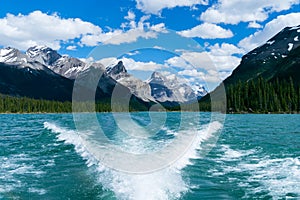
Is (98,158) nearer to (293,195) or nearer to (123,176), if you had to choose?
(123,176)

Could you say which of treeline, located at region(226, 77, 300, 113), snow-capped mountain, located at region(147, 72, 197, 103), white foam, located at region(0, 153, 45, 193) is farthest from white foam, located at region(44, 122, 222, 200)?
treeline, located at region(226, 77, 300, 113)

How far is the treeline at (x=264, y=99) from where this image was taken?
375 feet

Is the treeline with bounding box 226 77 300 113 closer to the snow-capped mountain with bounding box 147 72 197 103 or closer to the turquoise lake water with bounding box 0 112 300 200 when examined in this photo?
the snow-capped mountain with bounding box 147 72 197 103

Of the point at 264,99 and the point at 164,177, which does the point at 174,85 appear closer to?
the point at 164,177

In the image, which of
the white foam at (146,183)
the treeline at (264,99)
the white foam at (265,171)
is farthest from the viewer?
the treeline at (264,99)

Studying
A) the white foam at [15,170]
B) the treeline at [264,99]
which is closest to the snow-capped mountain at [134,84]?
the white foam at [15,170]

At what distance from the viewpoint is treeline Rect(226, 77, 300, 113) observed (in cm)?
11438

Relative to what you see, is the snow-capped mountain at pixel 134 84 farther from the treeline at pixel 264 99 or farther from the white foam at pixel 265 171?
the treeline at pixel 264 99

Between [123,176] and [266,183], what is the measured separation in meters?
6.65

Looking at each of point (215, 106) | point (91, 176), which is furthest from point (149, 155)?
point (215, 106)

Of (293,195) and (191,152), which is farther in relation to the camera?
(191,152)

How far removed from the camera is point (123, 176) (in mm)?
14938

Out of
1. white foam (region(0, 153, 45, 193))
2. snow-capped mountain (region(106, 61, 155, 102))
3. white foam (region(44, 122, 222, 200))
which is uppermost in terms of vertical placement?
snow-capped mountain (region(106, 61, 155, 102))

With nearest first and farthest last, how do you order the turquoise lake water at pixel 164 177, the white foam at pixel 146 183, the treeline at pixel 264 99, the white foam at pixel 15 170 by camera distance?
the white foam at pixel 146 183 → the turquoise lake water at pixel 164 177 → the white foam at pixel 15 170 → the treeline at pixel 264 99
